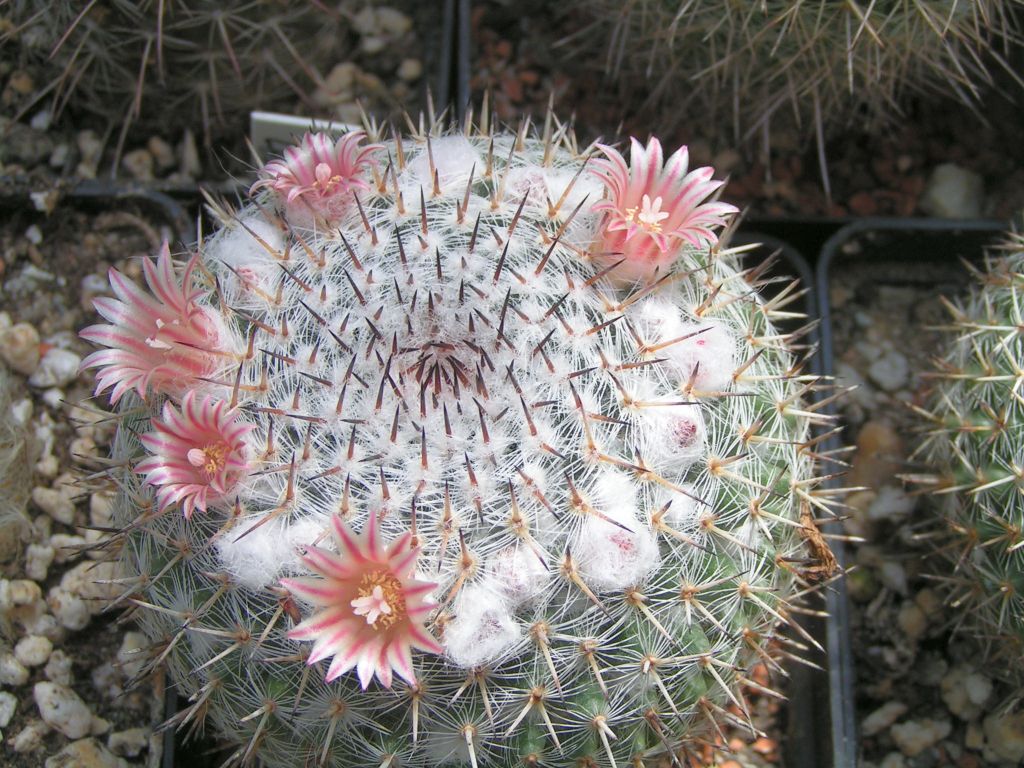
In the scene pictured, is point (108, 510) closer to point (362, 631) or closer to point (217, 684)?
point (217, 684)

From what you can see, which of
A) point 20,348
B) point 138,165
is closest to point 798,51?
point 138,165

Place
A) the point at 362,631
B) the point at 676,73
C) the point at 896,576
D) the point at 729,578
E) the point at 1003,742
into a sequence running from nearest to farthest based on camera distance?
the point at 362,631 < the point at 729,578 < the point at 1003,742 < the point at 896,576 < the point at 676,73

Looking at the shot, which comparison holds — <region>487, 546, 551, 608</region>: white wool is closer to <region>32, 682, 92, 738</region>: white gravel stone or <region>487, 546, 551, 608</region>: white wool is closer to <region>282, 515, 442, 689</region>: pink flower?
<region>282, 515, 442, 689</region>: pink flower

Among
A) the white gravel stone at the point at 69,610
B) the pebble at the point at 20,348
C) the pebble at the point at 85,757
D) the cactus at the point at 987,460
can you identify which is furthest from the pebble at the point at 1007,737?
the pebble at the point at 20,348

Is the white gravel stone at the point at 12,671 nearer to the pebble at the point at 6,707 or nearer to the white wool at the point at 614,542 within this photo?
the pebble at the point at 6,707

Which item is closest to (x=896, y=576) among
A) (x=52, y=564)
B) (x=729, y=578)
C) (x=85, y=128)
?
(x=729, y=578)
